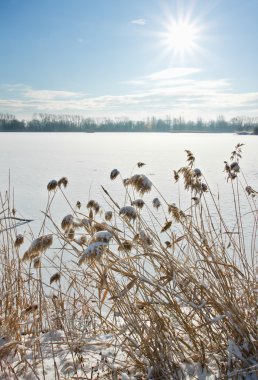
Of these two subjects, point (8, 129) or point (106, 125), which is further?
point (106, 125)

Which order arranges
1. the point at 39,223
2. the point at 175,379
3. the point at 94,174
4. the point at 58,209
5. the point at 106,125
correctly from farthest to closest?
the point at 106,125, the point at 94,174, the point at 58,209, the point at 39,223, the point at 175,379

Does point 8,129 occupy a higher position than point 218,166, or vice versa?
point 8,129

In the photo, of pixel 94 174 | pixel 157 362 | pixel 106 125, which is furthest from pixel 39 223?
pixel 106 125

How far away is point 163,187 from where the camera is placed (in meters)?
10.6

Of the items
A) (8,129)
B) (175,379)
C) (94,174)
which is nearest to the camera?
(175,379)

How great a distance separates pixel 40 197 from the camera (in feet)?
29.7

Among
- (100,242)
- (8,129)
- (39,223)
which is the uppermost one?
(8,129)

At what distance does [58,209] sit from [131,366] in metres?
6.27

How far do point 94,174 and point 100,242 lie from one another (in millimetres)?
12641

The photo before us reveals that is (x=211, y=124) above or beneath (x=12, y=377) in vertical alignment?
above

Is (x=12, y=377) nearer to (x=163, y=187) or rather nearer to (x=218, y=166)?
(x=163, y=187)

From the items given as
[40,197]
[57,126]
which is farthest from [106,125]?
[40,197]

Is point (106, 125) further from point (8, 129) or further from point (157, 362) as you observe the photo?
point (157, 362)

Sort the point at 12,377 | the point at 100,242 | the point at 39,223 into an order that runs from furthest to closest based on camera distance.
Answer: the point at 39,223, the point at 12,377, the point at 100,242
